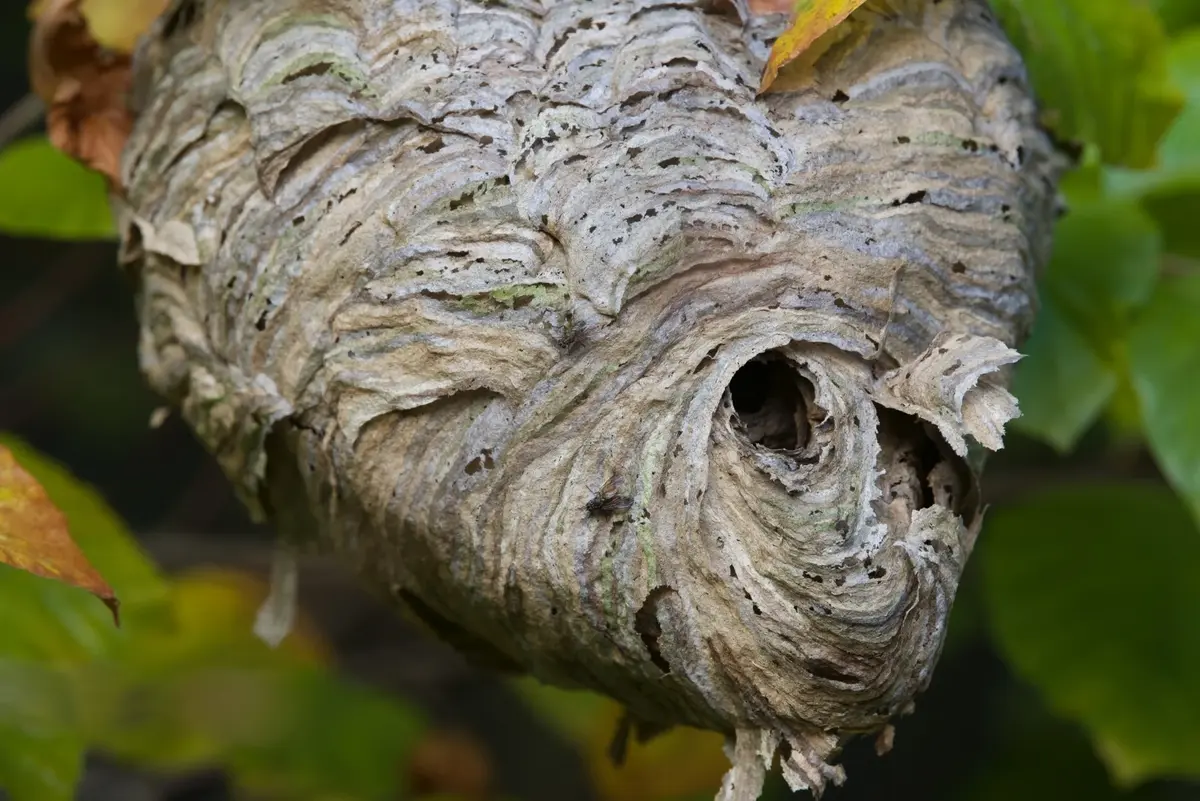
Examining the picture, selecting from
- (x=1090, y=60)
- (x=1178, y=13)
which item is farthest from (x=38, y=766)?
(x=1178, y=13)

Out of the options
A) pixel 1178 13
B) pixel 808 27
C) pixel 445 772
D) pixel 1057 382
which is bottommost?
pixel 445 772

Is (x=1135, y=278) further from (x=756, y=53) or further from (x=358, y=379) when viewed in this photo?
(x=358, y=379)

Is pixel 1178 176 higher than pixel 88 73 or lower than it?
lower

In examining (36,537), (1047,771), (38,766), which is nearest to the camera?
(36,537)

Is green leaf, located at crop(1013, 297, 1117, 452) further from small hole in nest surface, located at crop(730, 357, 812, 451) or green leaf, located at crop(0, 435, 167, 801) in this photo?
green leaf, located at crop(0, 435, 167, 801)

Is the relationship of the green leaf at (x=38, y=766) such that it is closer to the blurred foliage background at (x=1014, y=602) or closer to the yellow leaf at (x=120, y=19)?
the blurred foliage background at (x=1014, y=602)

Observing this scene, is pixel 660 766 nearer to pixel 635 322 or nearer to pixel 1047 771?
pixel 1047 771
